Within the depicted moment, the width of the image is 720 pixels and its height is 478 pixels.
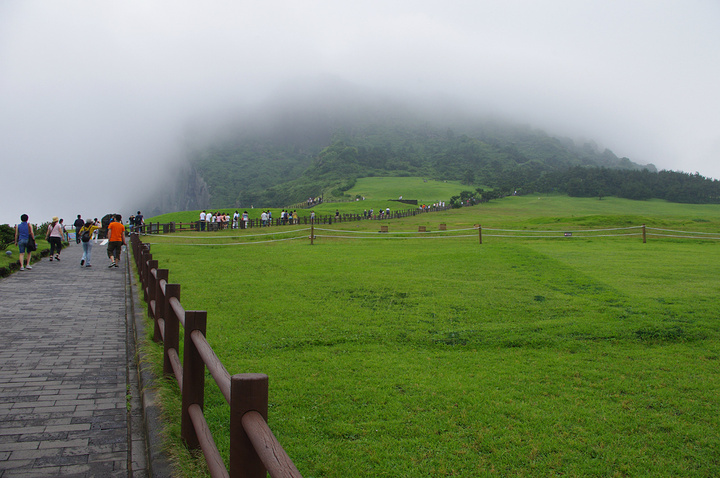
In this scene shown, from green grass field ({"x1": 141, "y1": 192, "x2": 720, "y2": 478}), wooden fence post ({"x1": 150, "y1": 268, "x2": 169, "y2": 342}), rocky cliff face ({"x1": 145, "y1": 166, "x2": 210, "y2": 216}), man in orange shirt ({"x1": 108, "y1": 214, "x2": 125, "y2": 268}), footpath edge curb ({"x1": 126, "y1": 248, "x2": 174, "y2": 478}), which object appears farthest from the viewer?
rocky cliff face ({"x1": 145, "y1": 166, "x2": 210, "y2": 216})

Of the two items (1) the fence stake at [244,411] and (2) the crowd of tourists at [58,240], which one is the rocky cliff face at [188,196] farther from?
(1) the fence stake at [244,411]

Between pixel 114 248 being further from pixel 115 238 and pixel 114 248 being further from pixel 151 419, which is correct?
pixel 151 419

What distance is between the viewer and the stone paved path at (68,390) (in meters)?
3.71

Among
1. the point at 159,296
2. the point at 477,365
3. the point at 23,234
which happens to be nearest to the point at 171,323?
the point at 159,296

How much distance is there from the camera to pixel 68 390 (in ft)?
16.9

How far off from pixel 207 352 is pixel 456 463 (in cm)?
212

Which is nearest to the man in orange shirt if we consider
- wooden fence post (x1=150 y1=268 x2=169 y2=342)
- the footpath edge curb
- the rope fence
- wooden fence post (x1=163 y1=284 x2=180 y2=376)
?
the rope fence

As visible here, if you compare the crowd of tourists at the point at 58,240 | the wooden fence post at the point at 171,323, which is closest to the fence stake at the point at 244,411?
the wooden fence post at the point at 171,323

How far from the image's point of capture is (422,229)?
29.9m

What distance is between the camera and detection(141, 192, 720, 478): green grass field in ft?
12.6

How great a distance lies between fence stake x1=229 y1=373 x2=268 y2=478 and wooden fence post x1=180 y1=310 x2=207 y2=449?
130cm

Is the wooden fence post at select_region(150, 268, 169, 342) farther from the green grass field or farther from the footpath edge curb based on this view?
the green grass field

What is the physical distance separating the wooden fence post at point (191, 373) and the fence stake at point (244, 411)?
1300 millimetres

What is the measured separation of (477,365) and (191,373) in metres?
3.66
